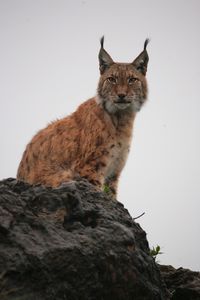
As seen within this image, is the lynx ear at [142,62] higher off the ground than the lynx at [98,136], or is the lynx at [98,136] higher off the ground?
the lynx ear at [142,62]

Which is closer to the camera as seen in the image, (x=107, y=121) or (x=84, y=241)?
(x=84, y=241)

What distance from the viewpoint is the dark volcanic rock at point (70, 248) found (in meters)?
4.31

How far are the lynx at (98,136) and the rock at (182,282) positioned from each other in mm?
2537

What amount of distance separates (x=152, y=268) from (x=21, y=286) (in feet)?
5.87

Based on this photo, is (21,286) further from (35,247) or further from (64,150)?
(64,150)

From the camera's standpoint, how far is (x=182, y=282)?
6.38 m

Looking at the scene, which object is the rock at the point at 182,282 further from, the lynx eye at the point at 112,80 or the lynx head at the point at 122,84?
the lynx eye at the point at 112,80

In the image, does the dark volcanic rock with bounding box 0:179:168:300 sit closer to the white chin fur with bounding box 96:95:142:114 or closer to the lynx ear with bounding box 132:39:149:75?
the white chin fur with bounding box 96:95:142:114

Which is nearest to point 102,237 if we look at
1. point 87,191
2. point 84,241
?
point 84,241

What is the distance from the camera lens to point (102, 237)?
5047 mm

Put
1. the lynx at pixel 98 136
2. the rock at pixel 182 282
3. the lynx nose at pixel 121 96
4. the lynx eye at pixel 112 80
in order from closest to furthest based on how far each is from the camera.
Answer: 1. the rock at pixel 182 282
2. the lynx at pixel 98 136
3. the lynx nose at pixel 121 96
4. the lynx eye at pixel 112 80

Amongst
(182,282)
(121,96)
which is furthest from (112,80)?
(182,282)

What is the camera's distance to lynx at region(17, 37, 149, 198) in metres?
9.03

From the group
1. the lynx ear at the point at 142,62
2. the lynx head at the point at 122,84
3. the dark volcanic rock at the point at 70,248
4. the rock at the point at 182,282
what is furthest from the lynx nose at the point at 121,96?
the dark volcanic rock at the point at 70,248
